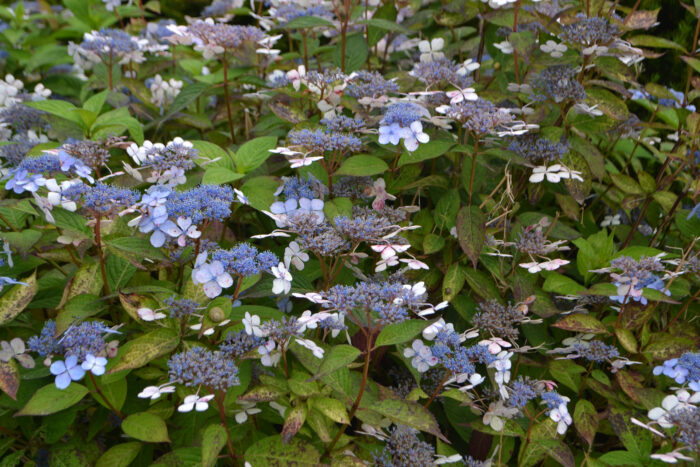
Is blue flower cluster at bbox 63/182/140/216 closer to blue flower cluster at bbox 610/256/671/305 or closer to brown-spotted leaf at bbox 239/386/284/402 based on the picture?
brown-spotted leaf at bbox 239/386/284/402

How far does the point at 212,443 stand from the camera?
4.23 ft

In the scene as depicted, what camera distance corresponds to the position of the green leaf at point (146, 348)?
1.33 metres

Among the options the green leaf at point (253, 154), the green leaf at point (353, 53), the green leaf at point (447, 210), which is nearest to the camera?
the green leaf at point (253, 154)

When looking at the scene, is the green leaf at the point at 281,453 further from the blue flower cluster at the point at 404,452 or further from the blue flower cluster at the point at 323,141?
the blue flower cluster at the point at 323,141

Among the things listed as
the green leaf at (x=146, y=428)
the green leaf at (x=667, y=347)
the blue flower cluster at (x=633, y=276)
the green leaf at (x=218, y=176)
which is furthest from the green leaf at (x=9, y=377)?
the green leaf at (x=667, y=347)

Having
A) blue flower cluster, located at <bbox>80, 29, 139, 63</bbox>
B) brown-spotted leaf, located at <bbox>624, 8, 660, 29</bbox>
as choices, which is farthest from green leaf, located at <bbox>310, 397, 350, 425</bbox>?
blue flower cluster, located at <bbox>80, 29, 139, 63</bbox>

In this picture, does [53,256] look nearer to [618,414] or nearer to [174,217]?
[174,217]

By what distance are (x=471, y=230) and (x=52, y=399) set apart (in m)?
1.10

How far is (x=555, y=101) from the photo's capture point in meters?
1.96

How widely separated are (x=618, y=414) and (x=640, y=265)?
385mm

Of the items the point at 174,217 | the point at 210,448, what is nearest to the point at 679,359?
the point at 210,448

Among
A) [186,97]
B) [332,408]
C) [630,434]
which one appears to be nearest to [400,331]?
[332,408]

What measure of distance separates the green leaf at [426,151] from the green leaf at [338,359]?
2.21 feet

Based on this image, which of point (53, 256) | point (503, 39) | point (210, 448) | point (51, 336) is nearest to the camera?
point (210, 448)
